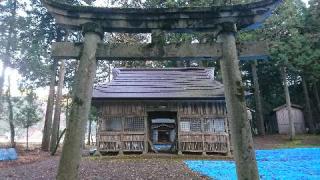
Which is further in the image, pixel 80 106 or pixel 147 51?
pixel 147 51

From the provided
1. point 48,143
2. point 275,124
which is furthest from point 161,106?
point 275,124

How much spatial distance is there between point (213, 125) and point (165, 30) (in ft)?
37.8

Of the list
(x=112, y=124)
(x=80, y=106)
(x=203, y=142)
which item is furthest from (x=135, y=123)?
(x=80, y=106)

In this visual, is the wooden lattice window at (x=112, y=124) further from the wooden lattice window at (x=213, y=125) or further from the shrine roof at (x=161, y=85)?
the wooden lattice window at (x=213, y=125)

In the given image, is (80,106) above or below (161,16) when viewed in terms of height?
below

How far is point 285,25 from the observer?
24750 mm

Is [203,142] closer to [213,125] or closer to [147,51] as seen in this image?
[213,125]

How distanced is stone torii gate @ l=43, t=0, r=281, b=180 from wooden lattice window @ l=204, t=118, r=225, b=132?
1101 centimetres

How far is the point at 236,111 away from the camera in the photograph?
19.4 feet

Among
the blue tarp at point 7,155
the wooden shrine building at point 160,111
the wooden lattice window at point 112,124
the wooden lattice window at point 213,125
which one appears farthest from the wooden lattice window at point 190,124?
the blue tarp at point 7,155

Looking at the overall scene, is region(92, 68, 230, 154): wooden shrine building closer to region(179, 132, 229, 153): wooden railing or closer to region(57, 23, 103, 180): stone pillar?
region(179, 132, 229, 153): wooden railing

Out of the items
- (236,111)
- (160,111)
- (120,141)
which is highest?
(160,111)

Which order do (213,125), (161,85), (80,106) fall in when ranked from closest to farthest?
(80,106)
(213,125)
(161,85)

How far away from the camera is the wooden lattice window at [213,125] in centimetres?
1731
